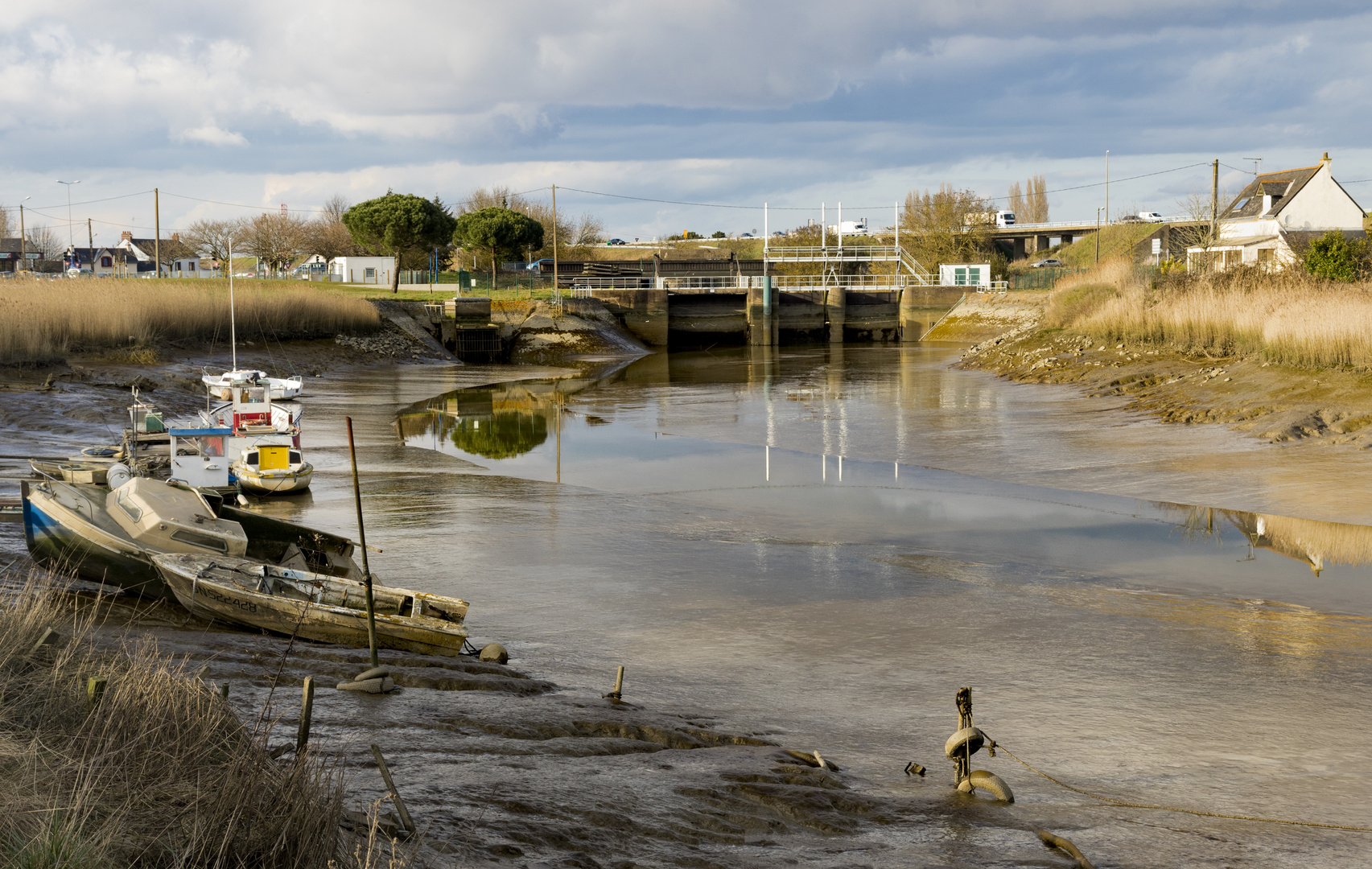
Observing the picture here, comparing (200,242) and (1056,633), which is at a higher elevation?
(200,242)

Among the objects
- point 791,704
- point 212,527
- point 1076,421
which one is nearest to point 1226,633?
point 791,704

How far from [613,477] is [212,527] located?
960cm

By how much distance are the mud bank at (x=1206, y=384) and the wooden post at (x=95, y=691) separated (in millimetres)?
19632

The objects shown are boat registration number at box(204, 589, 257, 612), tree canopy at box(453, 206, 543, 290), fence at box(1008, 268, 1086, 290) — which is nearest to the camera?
boat registration number at box(204, 589, 257, 612)

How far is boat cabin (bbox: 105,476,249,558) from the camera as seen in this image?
12367mm

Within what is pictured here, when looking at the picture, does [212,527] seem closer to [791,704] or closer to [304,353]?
[791,704]

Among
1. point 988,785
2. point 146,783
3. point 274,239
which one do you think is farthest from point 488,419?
point 274,239

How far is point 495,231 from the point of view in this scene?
82.4 meters

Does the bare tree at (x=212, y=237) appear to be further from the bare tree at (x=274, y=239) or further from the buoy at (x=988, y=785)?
the buoy at (x=988, y=785)

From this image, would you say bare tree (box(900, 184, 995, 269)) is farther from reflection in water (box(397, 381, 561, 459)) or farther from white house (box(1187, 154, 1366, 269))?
reflection in water (box(397, 381, 561, 459))

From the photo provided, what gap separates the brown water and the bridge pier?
50.7 m

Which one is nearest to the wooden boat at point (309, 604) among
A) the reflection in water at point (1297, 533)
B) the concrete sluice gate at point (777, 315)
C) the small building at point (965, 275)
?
the reflection in water at point (1297, 533)

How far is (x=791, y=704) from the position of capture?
30.1 feet

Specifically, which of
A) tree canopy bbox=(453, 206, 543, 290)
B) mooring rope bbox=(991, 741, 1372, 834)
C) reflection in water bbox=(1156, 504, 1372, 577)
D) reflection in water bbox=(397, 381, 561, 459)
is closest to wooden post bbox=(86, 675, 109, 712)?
mooring rope bbox=(991, 741, 1372, 834)
